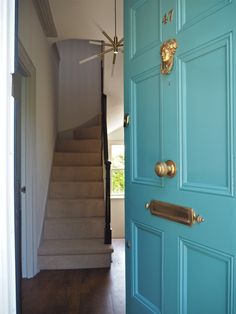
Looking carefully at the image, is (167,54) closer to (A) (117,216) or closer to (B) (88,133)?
(B) (88,133)

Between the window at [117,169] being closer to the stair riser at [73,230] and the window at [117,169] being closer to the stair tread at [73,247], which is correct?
the stair riser at [73,230]

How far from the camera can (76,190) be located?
4293 millimetres

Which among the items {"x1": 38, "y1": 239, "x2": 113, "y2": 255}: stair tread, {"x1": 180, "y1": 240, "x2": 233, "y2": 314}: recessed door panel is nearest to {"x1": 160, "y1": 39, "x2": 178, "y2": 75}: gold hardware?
{"x1": 180, "y1": 240, "x2": 233, "y2": 314}: recessed door panel

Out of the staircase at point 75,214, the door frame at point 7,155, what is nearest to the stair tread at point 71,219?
the staircase at point 75,214

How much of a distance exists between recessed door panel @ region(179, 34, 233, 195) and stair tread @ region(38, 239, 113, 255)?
237 cm

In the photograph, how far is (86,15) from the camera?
3.46m

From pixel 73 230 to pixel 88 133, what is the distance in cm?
276

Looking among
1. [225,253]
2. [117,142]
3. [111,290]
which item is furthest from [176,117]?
[117,142]

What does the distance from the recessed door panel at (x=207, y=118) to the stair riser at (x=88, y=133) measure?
192 inches

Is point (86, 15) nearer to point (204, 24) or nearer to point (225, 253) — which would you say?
point (204, 24)

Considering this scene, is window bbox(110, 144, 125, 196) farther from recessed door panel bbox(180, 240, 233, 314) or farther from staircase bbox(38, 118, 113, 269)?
recessed door panel bbox(180, 240, 233, 314)

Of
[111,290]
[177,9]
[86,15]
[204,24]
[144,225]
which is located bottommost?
[111,290]

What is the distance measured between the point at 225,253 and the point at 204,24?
Answer: 805 mm

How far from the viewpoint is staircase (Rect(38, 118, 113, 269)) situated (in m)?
3.35
